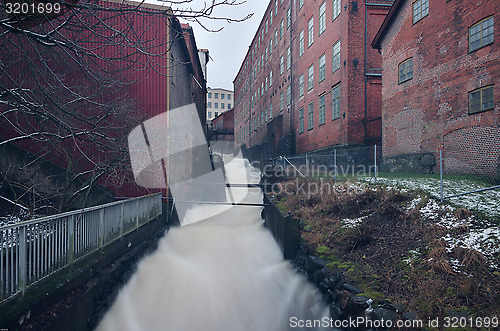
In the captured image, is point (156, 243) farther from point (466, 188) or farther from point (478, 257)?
point (466, 188)

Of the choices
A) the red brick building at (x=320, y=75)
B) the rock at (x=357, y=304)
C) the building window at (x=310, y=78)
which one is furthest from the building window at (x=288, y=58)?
the rock at (x=357, y=304)

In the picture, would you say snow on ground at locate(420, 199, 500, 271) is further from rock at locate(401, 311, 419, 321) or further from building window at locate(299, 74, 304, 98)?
building window at locate(299, 74, 304, 98)

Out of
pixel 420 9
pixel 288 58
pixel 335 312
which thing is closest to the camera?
pixel 335 312

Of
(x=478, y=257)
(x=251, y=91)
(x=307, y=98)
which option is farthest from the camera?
(x=251, y=91)

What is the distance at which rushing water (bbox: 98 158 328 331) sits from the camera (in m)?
6.39

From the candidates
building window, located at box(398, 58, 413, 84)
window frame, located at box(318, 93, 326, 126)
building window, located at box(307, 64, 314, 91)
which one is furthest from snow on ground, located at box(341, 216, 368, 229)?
building window, located at box(307, 64, 314, 91)

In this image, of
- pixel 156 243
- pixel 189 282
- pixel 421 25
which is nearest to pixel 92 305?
pixel 189 282

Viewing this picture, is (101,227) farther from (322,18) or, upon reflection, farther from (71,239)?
(322,18)

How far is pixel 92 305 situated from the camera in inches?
208

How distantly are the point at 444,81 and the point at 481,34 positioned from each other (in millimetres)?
1987

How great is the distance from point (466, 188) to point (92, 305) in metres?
9.71

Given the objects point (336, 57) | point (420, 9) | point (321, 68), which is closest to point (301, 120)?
point (321, 68)

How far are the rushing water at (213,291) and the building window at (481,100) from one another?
9.10 m

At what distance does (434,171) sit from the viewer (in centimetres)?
1234
